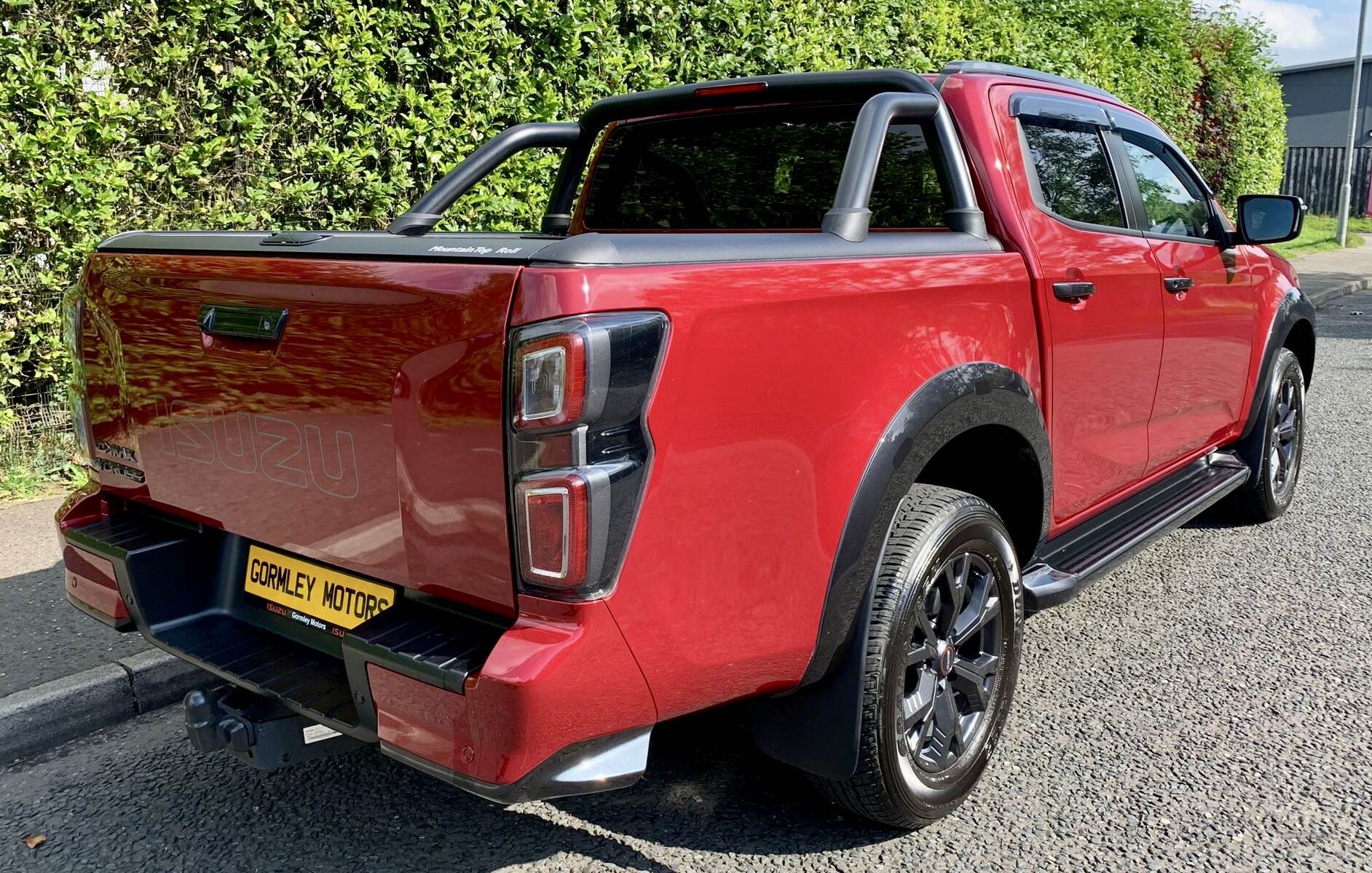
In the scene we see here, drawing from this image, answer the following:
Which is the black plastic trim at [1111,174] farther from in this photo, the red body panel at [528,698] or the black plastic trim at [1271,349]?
the red body panel at [528,698]

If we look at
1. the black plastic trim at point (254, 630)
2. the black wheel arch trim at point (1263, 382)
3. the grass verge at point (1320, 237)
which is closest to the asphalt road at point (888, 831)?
the black plastic trim at point (254, 630)

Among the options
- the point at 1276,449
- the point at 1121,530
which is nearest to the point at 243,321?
the point at 1121,530

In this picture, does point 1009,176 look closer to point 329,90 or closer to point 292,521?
point 292,521

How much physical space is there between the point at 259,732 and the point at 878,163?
2.04 m

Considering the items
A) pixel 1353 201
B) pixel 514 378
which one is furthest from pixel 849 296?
pixel 1353 201

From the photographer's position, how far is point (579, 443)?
1896 millimetres

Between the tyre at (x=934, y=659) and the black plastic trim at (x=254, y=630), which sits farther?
the tyre at (x=934, y=659)

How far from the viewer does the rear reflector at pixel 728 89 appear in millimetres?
3279

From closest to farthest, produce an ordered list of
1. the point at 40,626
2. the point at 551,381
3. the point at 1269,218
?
the point at 551,381 → the point at 40,626 → the point at 1269,218

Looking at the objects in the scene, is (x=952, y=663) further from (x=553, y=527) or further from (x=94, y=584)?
(x=94, y=584)

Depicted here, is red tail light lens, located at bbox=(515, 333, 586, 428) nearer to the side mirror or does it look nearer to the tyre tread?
the tyre tread

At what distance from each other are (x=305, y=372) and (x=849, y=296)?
115 cm

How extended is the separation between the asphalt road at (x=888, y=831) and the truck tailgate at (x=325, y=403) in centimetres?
87

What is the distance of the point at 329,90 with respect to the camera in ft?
18.6
